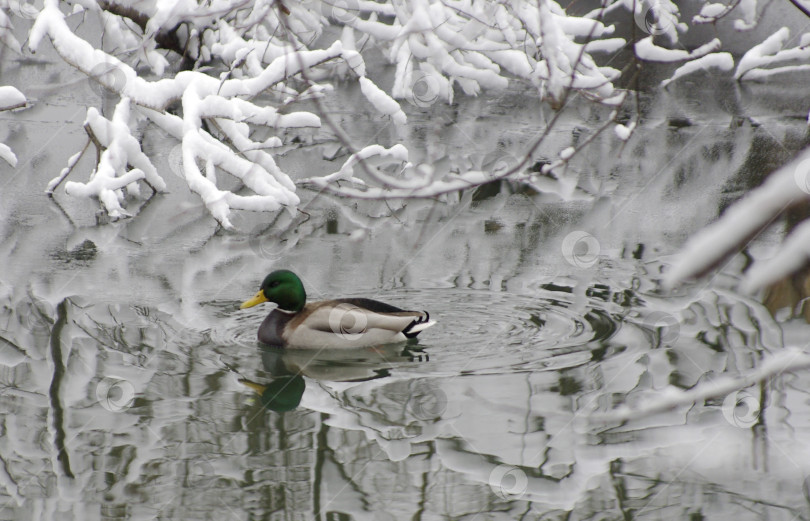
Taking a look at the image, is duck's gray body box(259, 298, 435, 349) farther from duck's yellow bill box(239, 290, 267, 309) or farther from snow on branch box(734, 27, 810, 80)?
snow on branch box(734, 27, 810, 80)

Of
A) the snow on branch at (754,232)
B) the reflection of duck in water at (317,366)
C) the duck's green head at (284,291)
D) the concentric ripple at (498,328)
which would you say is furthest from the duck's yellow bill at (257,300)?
the snow on branch at (754,232)

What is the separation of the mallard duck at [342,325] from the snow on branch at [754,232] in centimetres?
478

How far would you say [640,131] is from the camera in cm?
1177

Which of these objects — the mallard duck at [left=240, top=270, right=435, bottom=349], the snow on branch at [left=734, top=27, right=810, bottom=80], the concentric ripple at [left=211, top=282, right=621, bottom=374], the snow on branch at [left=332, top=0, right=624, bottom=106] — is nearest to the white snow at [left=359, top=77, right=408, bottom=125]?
the snow on branch at [left=332, top=0, right=624, bottom=106]

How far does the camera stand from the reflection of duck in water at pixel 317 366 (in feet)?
17.2

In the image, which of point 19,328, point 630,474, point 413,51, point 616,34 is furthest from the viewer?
point 616,34

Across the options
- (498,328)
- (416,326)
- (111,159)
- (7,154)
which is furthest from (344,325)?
(7,154)

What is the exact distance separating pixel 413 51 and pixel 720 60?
585 centimetres

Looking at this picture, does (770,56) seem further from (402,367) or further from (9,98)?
(402,367)

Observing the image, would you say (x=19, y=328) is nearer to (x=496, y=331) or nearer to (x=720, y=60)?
(x=496, y=331)

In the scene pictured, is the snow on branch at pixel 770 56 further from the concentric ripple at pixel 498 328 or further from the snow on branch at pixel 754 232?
the snow on branch at pixel 754 232

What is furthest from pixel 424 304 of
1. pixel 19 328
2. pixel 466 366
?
pixel 19 328

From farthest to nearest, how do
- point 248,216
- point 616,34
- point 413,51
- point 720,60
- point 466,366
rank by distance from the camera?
point 616,34
point 720,60
point 413,51
point 248,216
point 466,366

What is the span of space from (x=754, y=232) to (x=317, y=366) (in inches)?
189
